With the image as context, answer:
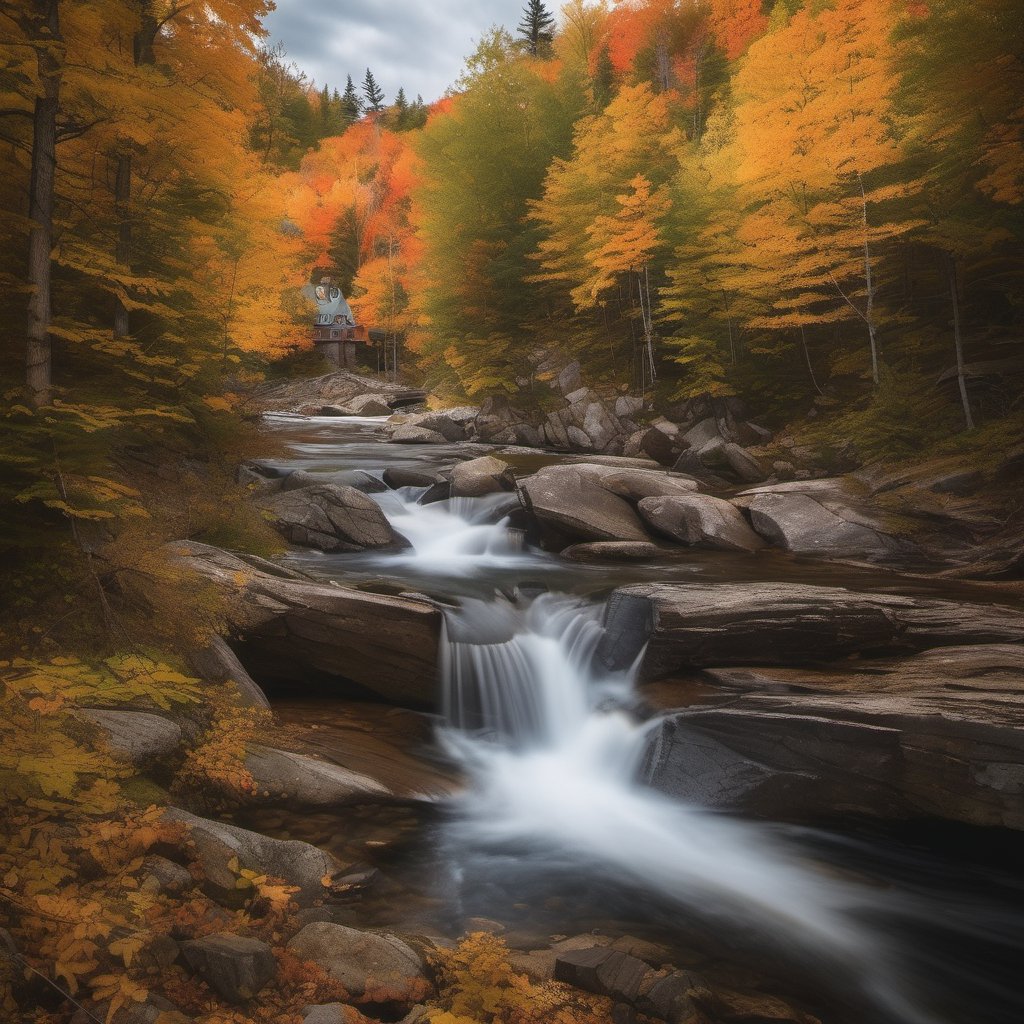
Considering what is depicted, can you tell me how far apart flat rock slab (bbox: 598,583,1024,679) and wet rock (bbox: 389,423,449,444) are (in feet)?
57.3

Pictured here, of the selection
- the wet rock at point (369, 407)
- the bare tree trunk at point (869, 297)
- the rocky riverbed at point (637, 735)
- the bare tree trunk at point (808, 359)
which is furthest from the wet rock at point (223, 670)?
the wet rock at point (369, 407)

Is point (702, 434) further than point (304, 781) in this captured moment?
Yes

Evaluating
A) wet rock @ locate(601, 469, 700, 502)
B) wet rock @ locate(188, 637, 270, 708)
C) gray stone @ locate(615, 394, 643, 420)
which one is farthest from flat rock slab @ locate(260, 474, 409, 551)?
gray stone @ locate(615, 394, 643, 420)

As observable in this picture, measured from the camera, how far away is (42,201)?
5.98 meters

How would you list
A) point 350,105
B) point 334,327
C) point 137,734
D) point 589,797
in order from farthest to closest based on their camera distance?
point 350,105 → point 334,327 → point 589,797 → point 137,734

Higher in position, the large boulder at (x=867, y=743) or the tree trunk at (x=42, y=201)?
the tree trunk at (x=42, y=201)

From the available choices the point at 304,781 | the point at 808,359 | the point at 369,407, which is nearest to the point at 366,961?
the point at 304,781

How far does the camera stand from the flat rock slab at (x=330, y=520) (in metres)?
10.9

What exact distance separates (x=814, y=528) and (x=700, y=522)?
71.1 inches

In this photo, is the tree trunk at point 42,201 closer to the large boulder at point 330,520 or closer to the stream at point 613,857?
the stream at point 613,857

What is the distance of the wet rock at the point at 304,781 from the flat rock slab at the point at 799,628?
10.1ft

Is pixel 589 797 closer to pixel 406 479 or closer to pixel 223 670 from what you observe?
pixel 223 670

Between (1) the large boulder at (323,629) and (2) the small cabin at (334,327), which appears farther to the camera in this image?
(2) the small cabin at (334,327)

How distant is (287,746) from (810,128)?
15.1 meters
